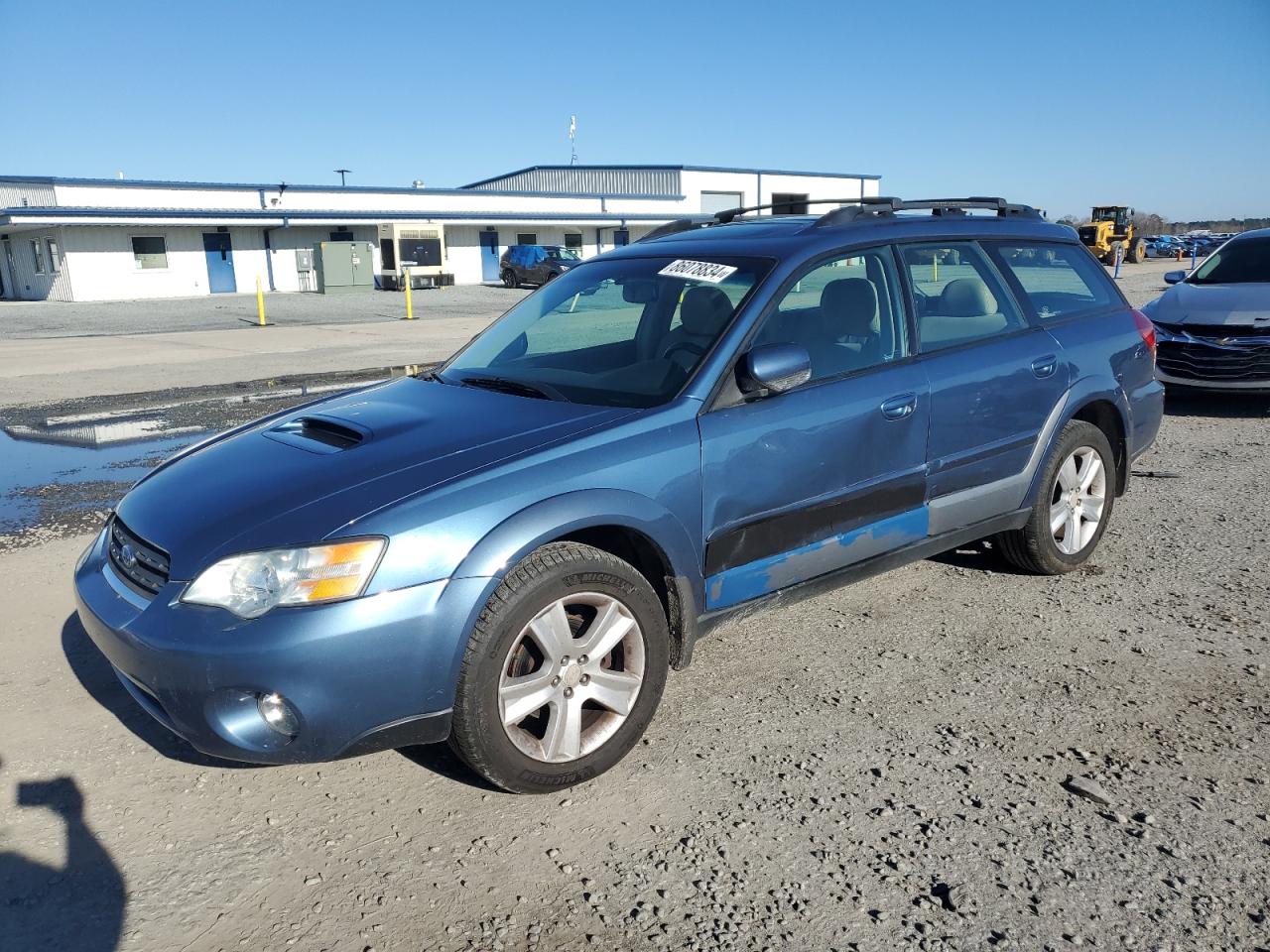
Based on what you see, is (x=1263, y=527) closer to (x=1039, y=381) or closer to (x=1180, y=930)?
(x=1039, y=381)

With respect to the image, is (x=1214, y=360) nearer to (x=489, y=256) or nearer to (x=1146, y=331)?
(x=1146, y=331)

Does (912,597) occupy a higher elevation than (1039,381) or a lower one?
lower

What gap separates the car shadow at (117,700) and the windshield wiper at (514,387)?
5.17 feet

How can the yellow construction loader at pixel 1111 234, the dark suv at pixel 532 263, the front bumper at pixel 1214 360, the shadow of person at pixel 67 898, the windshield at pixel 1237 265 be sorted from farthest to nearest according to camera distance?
the yellow construction loader at pixel 1111 234, the dark suv at pixel 532 263, the windshield at pixel 1237 265, the front bumper at pixel 1214 360, the shadow of person at pixel 67 898

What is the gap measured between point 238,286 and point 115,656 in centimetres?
4075

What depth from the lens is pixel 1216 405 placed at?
9602mm

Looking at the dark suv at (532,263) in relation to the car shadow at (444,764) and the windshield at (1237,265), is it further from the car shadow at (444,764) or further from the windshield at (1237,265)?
the car shadow at (444,764)

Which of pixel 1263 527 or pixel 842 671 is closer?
pixel 842 671

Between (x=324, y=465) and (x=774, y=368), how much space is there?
1.51 meters

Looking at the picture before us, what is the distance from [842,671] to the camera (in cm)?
386

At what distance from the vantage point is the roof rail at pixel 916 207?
4152mm

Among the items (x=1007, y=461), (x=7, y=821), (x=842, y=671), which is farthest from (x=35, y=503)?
(x=1007, y=461)

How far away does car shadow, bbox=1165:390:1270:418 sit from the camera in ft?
29.7

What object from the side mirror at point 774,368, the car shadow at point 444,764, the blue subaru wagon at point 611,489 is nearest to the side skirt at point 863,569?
the blue subaru wagon at point 611,489
